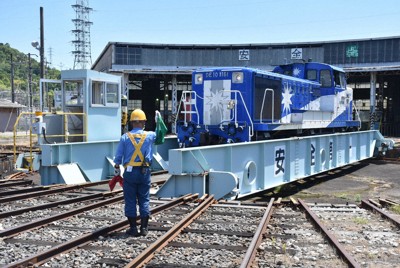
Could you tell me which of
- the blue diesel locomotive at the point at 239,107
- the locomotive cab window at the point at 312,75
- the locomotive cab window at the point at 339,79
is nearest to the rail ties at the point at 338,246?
the blue diesel locomotive at the point at 239,107

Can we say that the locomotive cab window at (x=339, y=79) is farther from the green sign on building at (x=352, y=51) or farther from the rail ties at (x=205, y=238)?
the green sign on building at (x=352, y=51)

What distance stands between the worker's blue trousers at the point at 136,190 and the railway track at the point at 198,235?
1.11 ft

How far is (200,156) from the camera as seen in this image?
8.30 metres

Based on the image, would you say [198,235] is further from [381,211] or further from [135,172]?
[381,211]

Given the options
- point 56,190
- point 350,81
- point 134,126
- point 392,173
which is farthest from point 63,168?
point 350,81

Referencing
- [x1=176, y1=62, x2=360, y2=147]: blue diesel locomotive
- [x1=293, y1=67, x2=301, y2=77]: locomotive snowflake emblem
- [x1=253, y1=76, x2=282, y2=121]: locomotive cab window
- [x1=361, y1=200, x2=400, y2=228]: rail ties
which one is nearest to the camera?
[x1=361, y1=200, x2=400, y2=228]: rail ties

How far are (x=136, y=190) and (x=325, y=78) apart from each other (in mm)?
10640

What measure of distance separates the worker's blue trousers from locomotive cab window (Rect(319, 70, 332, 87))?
10443mm

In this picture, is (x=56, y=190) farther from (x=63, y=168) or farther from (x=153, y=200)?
(x=153, y=200)

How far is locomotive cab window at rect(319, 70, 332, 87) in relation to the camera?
14.9 meters

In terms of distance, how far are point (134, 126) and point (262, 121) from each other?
5.79 meters

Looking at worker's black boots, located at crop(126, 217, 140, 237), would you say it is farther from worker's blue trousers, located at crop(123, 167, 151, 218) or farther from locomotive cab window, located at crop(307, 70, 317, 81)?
locomotive cab window, located at crop(307, 70, 317, 81)

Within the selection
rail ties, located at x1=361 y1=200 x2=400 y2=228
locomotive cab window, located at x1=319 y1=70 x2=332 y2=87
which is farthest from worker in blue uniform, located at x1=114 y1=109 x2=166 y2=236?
locomotive cab window, located at x1=319 y1=70 x2=332 y2=87

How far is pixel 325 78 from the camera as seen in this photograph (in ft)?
49.0
